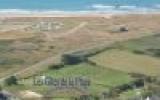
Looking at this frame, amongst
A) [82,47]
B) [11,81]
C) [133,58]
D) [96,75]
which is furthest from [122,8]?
[11,81]

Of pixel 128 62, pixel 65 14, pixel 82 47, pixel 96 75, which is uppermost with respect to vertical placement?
pixel 65 14

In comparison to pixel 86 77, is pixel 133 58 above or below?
above

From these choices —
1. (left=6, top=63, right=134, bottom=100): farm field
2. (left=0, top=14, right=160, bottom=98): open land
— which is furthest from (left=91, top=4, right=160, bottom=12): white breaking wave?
(left=6, top=63, right=134, bottom=100): farm field

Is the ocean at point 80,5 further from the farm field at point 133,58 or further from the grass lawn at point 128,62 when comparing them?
the grass lawn at point 128,62

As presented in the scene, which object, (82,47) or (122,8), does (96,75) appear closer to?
(82,47)

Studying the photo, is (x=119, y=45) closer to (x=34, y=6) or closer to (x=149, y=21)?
(x=149, y=21)

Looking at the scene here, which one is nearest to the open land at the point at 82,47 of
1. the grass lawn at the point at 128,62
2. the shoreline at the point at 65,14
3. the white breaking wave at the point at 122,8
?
the grass lawn at the point at 128,62
